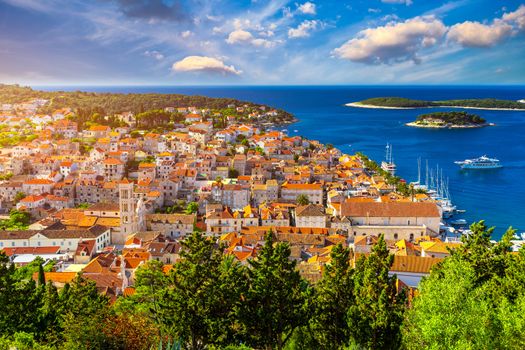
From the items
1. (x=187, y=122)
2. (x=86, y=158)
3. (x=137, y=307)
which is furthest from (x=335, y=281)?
(x=187, y=122)

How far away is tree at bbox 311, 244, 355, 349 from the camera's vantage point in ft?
49.7

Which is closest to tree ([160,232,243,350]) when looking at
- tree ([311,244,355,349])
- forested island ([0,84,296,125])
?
tree ([311,244,355,349])

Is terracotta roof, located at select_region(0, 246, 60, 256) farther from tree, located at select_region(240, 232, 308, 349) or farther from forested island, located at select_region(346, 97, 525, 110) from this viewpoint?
forested island, located at select_region(346, 97, 525, 110)

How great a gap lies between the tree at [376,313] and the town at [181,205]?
39.3 ft

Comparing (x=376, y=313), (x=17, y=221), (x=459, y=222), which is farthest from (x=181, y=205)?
(x=376, y=313)

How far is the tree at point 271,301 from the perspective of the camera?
48.1 feet

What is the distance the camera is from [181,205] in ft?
155

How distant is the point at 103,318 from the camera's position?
45.1ft

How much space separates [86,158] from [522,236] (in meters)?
52.0

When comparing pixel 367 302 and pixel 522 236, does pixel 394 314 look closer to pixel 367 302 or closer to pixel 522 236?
pixel 367 302

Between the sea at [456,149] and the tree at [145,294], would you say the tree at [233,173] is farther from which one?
the tree at [145,294]

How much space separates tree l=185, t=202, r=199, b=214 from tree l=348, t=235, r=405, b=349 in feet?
104

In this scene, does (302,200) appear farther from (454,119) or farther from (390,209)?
(454,119)

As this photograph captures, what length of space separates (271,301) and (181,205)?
3372 cm
